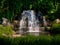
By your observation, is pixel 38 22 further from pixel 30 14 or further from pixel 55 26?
pixel 55 26

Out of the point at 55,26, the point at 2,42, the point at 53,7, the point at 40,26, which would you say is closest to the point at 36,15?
the point at 40,26

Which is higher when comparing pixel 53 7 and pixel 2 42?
pixel 53 7

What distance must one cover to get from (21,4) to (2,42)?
2404 mm

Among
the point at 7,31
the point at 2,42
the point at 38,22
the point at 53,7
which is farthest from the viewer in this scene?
the point at 38,22

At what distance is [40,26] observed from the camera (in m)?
21.7

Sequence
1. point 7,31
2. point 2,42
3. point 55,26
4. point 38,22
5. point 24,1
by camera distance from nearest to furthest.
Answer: point 24,1, point 2,42, point 7,31, point 55,26, point 38,22

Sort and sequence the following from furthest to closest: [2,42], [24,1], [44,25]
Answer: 1. [44,25]
2. [2,42]
3. [24,1]

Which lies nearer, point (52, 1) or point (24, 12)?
point (52, 1)

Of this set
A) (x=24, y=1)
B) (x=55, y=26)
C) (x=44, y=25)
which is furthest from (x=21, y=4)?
(x=44, y=25)

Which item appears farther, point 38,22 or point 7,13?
point 38,22

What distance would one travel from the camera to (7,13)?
6551 millimetres

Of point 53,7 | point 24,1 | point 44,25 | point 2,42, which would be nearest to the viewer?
point 24,1

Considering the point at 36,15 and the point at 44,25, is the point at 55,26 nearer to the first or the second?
the point at 44,25

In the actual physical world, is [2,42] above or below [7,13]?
below
